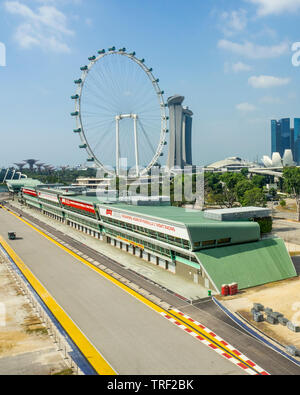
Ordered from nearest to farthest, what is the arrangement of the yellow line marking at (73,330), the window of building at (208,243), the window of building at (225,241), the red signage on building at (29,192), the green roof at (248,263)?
1. the yellow line marking at (73,330)
2. the green roof at (248,263)
3. the window of building at (208,243)
4. the window of building at (225,241)
5. the red signage on building at (29,192)

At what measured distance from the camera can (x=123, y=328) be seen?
33000 millimetres

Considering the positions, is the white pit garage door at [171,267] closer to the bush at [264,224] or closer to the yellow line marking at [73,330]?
the bush at [264,224]

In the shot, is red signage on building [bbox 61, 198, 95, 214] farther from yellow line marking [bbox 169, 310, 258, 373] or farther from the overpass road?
yellow line marking [bbox 169, 310, 258, 373]

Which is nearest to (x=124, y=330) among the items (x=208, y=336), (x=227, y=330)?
(x=208, y=336)

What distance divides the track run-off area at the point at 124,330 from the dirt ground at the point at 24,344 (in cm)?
233

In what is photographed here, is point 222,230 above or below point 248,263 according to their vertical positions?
above

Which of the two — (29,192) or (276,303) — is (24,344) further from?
(29,192)

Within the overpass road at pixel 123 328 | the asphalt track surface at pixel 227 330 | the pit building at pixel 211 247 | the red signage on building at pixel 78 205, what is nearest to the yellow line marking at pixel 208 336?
the asphalt track surface at pixel 227 330

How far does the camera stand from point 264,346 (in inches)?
1166

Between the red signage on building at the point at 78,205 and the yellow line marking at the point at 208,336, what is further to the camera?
the red signage on building at the point at 78,205

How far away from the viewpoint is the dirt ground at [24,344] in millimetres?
26234

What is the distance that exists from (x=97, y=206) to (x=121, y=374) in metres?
47.8

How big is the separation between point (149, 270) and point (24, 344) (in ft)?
81.3

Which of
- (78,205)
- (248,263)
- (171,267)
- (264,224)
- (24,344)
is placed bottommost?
(24,344)
